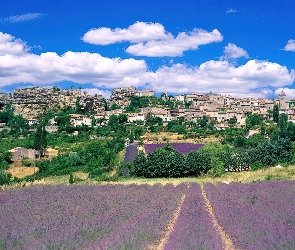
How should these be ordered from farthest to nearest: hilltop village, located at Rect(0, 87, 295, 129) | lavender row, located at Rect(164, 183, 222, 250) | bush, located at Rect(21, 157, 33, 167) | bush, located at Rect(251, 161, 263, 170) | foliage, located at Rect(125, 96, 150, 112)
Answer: foliage, located at Rect(125, 96, 150, 112) → hilltop village, located at Rect(0, 87, 295, 129) → bush, located at Rect(21, 157, 33, 167) → bush, located at Rect(251, 161, 263, 170) → lavender row, located at Rect(164, 183, 222, 250)

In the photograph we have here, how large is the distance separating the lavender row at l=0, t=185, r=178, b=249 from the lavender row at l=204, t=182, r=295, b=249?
2.99 metres

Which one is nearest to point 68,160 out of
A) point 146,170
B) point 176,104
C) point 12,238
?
point 146,170

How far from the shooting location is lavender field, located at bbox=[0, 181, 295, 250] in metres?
10.2

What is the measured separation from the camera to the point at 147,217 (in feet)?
43.9

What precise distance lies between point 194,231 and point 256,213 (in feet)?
11.0

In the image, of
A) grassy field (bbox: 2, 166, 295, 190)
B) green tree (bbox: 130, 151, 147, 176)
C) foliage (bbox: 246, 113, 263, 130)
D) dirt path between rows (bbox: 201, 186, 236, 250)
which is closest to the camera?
dirt path between rows (bbox: 201, 186, 236, 250)

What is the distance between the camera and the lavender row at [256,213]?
33.2ft

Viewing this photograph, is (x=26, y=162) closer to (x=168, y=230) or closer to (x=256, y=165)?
(x=256, y=165)

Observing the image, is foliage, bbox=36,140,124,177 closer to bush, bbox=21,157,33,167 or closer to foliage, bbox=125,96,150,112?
bush, bbox=21,157,33,167

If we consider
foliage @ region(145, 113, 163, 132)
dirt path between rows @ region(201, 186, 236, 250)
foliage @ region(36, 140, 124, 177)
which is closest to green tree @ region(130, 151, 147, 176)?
foliage @ region(36, 140, 124, 177)

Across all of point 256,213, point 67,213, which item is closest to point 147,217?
point 67,213

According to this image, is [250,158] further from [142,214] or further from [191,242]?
[191,242]

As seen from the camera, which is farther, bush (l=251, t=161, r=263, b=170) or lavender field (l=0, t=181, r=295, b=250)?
bush (l=251, t=161, r=263, b=170)

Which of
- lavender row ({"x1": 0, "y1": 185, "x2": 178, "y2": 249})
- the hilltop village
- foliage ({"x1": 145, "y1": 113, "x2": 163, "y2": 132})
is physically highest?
the hilltop village
